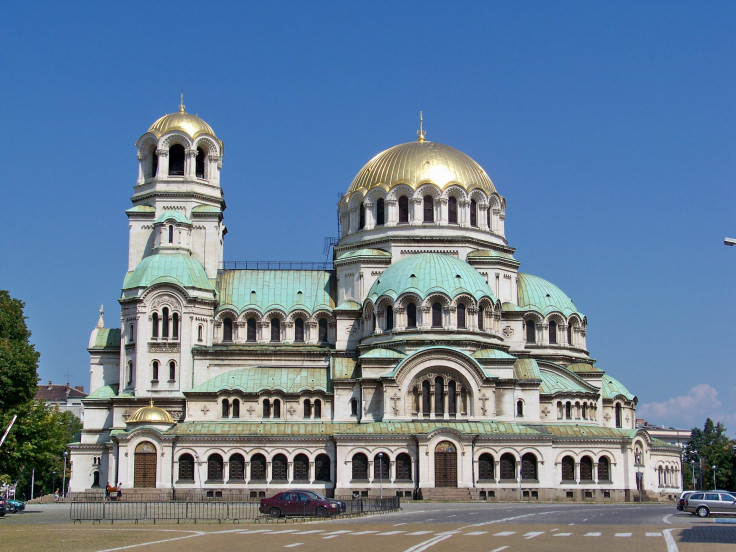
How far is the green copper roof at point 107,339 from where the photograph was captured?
75125mm

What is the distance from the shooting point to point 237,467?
6725cm

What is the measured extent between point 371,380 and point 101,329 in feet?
72.0

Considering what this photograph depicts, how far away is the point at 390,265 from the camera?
7519 cm

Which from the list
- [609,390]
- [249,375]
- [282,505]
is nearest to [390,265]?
A: [249,375]

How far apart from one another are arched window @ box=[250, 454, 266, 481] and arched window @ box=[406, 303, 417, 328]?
529 inches

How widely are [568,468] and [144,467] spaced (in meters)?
27.9

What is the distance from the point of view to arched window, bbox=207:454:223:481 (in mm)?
67062

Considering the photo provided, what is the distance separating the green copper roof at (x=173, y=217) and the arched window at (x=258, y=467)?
749 inches

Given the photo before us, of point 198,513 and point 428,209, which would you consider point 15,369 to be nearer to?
point 198,513

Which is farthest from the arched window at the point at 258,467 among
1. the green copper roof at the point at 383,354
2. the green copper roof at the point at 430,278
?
the green copper roof at the point at 430,278

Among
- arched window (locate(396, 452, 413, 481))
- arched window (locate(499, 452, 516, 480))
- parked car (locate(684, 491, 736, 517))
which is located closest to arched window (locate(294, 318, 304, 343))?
arched window (locate(396, 452, 413, 481))

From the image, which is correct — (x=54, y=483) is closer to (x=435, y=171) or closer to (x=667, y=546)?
(x=435, y=171)

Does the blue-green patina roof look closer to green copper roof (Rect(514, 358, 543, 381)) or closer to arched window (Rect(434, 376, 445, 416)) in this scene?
arched window (Rect(434, 376, 445, 416))

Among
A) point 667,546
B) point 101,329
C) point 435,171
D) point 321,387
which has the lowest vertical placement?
point 667,546
